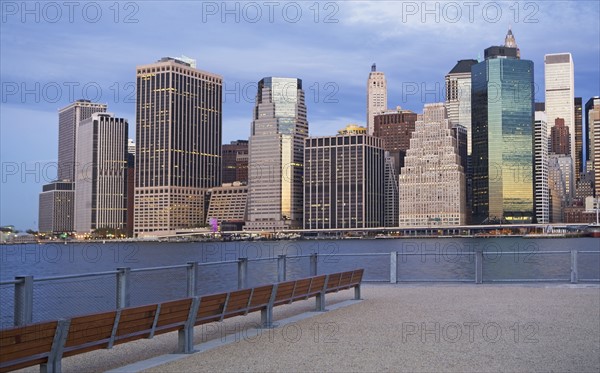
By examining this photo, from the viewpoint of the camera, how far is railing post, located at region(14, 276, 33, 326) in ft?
35.6

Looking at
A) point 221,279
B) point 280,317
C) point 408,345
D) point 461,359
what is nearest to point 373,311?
point 280,317

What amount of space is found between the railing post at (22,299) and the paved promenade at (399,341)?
1.03 metres

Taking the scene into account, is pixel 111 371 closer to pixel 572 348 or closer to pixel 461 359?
pixel 461 359

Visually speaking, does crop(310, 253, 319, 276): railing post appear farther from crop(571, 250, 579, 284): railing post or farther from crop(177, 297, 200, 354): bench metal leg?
crop(177, 297, 200, 354): bench metal leg

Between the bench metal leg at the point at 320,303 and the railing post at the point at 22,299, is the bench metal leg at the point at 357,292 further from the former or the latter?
the railing post at the point at 22,299

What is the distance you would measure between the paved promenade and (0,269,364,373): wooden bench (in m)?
0.49

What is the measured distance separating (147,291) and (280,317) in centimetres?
3212

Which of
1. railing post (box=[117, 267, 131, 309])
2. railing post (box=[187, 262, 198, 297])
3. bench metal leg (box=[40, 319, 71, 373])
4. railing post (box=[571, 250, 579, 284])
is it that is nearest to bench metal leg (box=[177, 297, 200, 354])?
railing post (box=[117, 267, 131, 309])

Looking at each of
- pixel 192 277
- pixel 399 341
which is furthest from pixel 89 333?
pixel 399 341

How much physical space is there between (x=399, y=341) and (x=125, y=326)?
16.0 ft

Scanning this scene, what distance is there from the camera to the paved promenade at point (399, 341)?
37.6 feet

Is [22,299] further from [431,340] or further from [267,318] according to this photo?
[431,340]

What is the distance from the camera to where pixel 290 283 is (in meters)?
16.4

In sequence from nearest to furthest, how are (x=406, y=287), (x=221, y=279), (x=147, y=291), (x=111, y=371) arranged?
(x=111, y=371) < (x=406, y=287) < (x=147, y=291) < (x=221, y=279)
